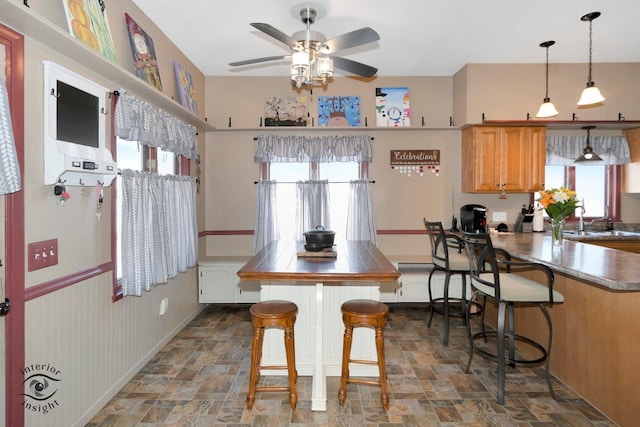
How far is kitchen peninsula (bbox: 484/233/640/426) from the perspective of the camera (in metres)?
2.17

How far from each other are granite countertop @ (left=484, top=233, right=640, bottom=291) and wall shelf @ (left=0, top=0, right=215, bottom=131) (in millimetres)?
3128

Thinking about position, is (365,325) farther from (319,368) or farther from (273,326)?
(273,326)

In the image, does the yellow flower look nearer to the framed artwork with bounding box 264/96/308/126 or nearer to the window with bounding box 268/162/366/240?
the window with bounding box 268/162/366/240

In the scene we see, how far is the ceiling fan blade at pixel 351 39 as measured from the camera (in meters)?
2.32

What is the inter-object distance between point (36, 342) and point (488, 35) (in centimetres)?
426

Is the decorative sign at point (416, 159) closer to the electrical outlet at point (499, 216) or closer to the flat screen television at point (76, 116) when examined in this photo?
the electrical outlet at point (499, 216)

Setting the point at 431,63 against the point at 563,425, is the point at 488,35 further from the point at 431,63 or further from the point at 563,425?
the point at 563,425

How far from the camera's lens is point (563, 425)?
2297 mm

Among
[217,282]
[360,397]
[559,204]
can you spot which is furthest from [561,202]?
[217,282]

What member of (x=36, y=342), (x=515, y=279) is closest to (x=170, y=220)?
(x=36, y=342)

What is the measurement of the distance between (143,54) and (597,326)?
12.9ft

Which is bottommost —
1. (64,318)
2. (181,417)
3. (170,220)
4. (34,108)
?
(181,417)

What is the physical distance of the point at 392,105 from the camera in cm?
475

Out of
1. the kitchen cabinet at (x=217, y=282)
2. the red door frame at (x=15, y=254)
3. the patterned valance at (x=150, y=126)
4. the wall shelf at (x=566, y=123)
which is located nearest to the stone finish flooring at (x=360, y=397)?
the red door frame at (x=15, y=254)
